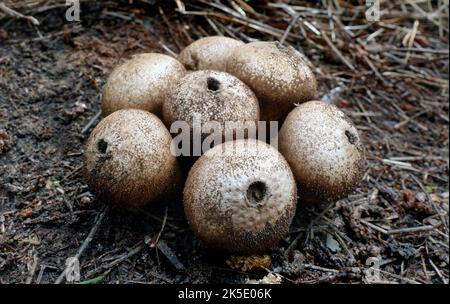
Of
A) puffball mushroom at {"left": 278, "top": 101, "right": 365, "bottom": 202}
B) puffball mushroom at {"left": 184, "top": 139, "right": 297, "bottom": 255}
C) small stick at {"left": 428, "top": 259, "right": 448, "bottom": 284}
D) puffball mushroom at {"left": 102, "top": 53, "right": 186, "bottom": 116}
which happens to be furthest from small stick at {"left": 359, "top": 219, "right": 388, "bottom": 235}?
puffball mushroom at {"left": 102, "top": 53, "right": 186, "bottom": 116}

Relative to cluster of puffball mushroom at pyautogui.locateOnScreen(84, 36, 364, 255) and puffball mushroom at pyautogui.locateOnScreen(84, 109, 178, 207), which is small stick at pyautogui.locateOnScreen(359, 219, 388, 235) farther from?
puffball mushroom at pyautogui.locateOnScreen(84, 109, 178, 207)

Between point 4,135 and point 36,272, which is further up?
point 4,135

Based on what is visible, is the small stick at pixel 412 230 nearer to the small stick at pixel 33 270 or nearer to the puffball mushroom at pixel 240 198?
the puffball mushroom at pixel 240 198

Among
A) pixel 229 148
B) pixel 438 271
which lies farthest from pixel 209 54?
pixel 438 271

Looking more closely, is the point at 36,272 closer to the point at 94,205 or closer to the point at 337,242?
the point at 94,205

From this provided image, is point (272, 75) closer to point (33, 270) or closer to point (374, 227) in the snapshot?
point (374, 227)

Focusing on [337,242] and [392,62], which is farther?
[392,62]
